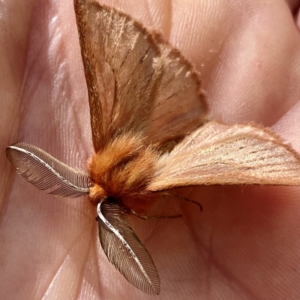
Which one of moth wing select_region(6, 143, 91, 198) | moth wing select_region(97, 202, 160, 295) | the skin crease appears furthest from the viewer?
the skin crease

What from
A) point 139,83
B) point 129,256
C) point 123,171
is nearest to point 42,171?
point 123,171

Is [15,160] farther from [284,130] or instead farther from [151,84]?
[284,130]

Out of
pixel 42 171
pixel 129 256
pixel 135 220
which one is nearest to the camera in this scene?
pixel 129 256

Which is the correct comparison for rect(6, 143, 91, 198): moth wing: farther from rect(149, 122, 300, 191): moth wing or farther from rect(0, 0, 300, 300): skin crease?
rect(149, 122, 300, 191): moth wing

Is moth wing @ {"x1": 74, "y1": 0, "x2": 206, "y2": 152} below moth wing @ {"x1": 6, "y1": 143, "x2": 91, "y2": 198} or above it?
above

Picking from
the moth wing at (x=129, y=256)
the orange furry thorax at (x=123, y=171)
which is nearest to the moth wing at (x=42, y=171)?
the orange furry thorax at (x=123, y=171)

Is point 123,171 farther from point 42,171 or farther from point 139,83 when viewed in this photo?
point 139,83

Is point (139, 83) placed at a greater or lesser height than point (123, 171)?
greater

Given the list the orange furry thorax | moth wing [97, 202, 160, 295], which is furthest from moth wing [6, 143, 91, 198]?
moth wing [97, 202, 160, 295]
